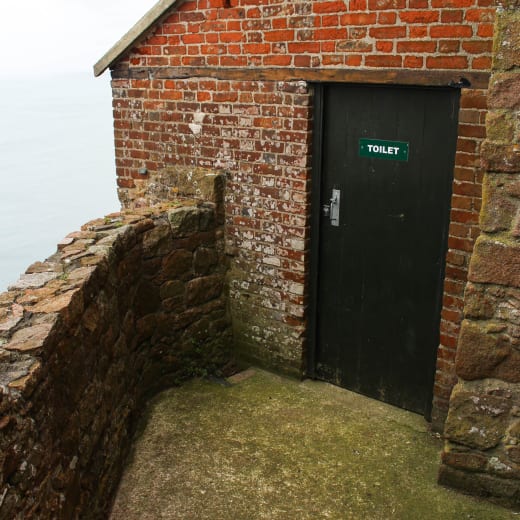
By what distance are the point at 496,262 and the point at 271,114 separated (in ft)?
7.38

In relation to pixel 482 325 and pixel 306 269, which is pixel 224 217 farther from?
pixel 482 325

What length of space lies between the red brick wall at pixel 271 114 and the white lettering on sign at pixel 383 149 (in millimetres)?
488

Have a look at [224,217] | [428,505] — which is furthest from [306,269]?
[428,505]

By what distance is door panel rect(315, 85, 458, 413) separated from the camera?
4.01 metres

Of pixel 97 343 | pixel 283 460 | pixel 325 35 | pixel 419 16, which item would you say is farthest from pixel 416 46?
pixel 283 460

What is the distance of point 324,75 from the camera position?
13.8 ft

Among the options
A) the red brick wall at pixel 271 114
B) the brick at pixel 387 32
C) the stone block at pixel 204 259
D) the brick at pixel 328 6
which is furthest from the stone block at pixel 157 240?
the brick at pixel 387 32

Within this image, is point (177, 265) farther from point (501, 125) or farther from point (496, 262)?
point (501, 125)

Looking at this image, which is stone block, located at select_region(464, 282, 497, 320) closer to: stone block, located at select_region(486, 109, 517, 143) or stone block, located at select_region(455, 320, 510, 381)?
stone block, located at select_region(455, 320, 510, 381)

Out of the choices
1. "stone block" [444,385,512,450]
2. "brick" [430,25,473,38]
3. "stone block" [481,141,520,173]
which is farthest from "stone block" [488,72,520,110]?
"stone block" [444,385,512,450]

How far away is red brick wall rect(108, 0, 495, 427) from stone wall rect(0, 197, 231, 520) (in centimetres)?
40

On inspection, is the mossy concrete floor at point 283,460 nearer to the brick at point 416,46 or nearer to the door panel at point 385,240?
the door panel at point 385,240

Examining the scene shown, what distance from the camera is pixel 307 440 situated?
4.19 m

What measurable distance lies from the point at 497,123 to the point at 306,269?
2182 millimetres
